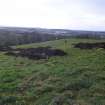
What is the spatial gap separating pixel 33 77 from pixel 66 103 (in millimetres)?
7921

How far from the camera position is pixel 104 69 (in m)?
24.6

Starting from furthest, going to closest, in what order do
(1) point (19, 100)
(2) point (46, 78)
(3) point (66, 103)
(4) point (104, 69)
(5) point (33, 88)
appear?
(4) point (104, 69) → (2) point (46, 78) → (5) point (33, 88) → (1) point (19, 100) → (3) point (66, 103)

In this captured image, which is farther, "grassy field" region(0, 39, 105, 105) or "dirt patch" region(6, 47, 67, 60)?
"dirt patch" region(6, 47, 67, 60)

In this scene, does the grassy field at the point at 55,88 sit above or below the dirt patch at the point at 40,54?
above

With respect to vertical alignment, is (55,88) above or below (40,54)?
above

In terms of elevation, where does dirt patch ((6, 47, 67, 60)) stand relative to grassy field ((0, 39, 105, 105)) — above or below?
below

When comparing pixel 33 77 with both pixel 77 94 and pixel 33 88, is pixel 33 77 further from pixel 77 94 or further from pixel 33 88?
pixel 77 94

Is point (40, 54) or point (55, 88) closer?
point (55, 88)

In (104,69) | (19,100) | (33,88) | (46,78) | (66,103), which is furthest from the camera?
(104,69)

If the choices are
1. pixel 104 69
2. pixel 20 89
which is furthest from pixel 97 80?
pixel 20 89

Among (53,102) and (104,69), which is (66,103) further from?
(104,69)

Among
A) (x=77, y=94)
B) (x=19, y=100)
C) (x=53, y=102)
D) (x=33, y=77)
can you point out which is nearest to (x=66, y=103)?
(x=53, y=102)

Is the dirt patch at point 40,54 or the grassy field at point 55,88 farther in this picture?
the dirt patch at point 40,54

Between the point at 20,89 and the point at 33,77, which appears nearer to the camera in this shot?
the point at 20,89
